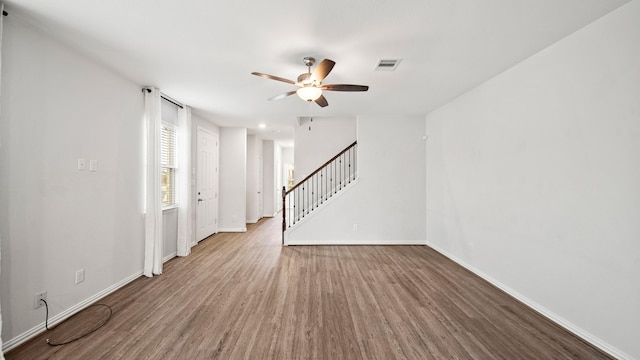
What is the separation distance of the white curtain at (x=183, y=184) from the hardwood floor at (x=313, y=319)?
0.61 metres

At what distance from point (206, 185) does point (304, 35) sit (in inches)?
175

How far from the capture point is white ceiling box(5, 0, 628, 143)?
6.51ft

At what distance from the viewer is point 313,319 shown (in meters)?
2.50

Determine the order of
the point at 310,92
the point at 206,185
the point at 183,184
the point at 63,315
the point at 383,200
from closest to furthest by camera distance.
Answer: the point at 63,315 < the point at 310,92 < the point at 183,184 < the point at 383,200 < the point at 206,185

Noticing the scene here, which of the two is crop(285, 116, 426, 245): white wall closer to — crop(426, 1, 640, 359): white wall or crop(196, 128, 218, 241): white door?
crop(426, 1, 640, 359): white wall

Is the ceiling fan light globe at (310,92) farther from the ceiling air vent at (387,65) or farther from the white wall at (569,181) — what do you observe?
the white wall at (569,181)

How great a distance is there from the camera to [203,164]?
566 centimetres

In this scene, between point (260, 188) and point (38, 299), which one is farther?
point (260, 188)

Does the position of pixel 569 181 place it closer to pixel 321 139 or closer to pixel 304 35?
pixel 304 35

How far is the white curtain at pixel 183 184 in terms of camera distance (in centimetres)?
450

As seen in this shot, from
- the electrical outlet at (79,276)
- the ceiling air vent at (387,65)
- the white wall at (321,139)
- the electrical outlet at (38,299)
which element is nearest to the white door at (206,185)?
the white wall at (321,139)

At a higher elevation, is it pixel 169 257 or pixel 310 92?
pixel 310 92

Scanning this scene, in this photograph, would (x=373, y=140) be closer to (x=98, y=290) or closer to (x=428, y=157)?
(x=428, y=157)

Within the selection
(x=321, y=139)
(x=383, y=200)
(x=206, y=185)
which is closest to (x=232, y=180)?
(x=206, y=185)
